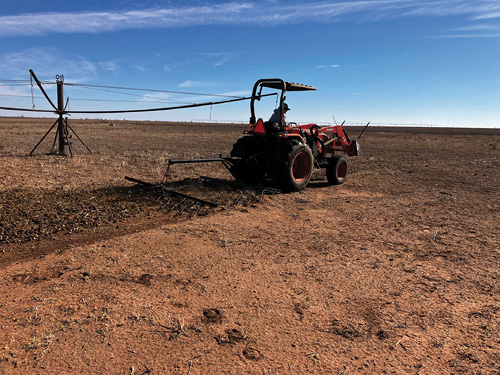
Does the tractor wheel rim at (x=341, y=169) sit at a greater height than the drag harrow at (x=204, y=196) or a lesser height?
greater

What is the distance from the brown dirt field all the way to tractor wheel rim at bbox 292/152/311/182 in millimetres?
1644

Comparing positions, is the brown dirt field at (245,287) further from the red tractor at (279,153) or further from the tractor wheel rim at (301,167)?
the tractor wheel rim at (301,167)

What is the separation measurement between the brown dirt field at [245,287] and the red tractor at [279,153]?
1093mm

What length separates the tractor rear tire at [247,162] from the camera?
852cm

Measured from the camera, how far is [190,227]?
555cm

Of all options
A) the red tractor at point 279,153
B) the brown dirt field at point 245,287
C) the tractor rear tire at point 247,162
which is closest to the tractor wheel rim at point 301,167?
the red tractor at point 279,153

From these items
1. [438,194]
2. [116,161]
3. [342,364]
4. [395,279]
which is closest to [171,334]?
[342,364]

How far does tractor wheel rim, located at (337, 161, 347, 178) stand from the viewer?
32.2 ft

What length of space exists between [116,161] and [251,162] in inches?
271

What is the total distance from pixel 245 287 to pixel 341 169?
7.02 m

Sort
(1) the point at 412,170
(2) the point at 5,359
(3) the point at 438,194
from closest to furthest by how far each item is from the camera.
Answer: (2) the point at 5,359
(3) the point at 438,194
(1) the point at 412,170

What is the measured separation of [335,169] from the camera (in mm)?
9547

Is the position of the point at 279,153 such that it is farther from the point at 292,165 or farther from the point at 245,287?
the point at 245,287

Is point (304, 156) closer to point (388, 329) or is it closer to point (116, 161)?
point (388, 329)
